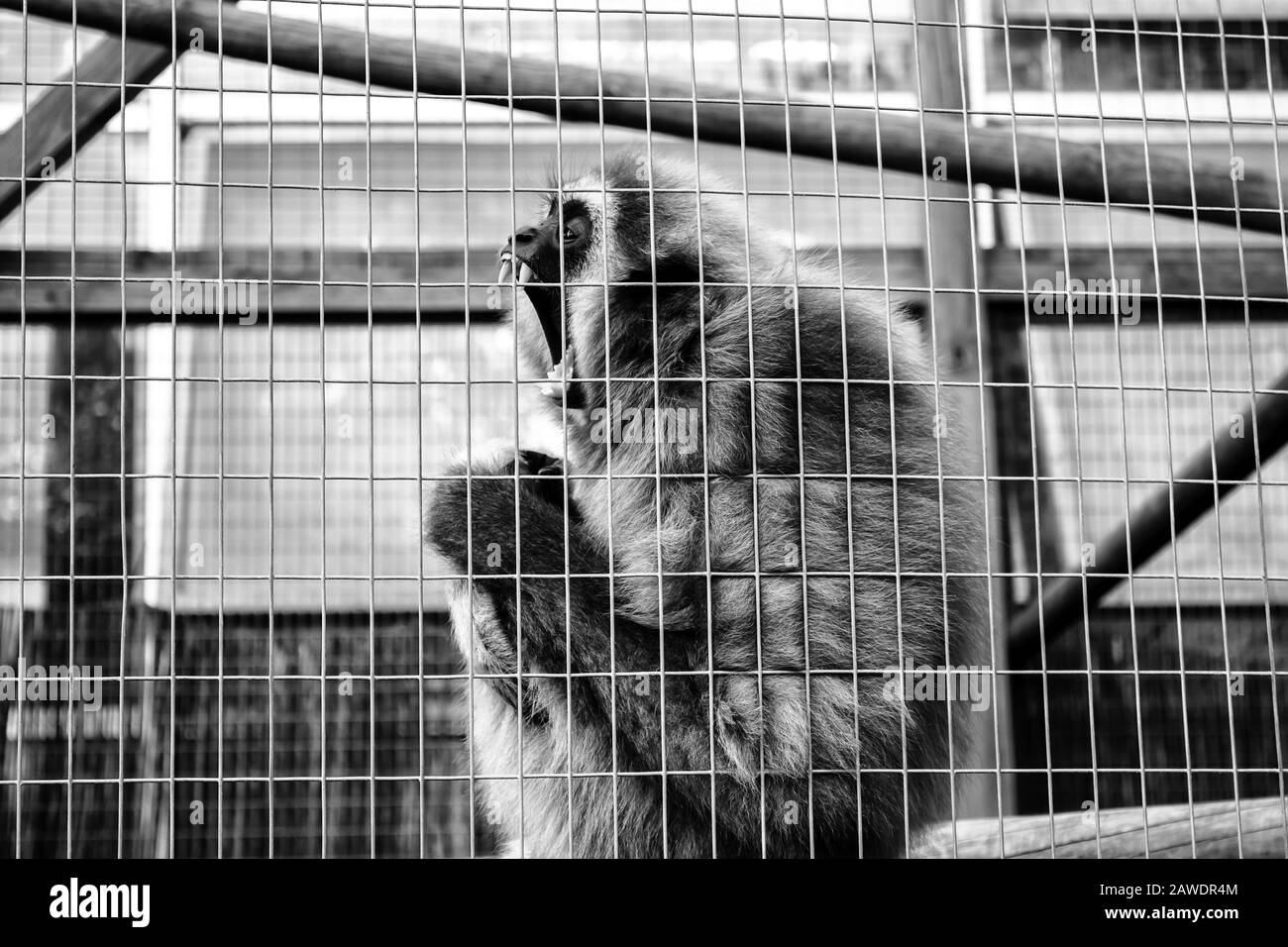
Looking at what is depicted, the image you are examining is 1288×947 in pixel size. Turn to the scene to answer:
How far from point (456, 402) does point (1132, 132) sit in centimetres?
332

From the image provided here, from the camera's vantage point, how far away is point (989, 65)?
5.62 meters

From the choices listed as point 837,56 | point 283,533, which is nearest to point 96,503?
point 283,533

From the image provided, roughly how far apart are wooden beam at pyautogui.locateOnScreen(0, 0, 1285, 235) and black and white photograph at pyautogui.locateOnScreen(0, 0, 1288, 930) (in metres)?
0.02

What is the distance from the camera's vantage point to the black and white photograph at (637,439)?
8.89ft

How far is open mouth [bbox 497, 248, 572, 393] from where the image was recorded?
3.41 m

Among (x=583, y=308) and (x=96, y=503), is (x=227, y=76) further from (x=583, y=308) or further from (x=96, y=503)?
(x=583, y=308)

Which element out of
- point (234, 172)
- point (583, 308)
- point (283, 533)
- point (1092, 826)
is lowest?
point (1092, 826)

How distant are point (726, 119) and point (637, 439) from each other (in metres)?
1.21

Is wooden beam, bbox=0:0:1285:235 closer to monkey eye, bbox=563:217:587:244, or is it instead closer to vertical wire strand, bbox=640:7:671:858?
monkey eye, bbox=563:217:587:244
